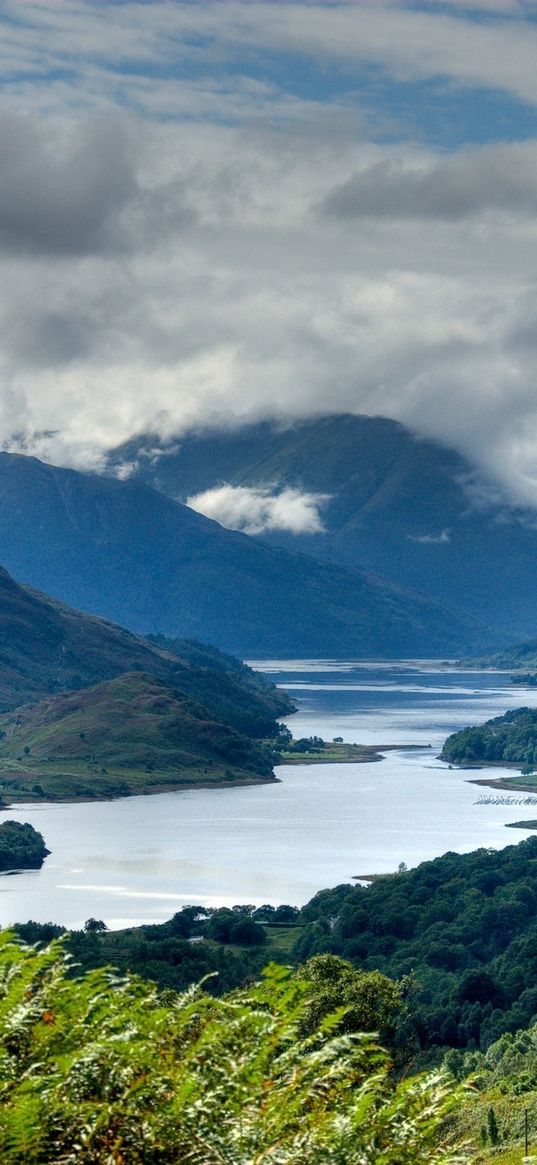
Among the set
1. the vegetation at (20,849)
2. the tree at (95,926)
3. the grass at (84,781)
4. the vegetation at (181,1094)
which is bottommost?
the tree at (95,926)

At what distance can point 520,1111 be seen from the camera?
38.8 metres

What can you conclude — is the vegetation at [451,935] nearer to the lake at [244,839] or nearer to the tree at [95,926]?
the lake at [244,839]

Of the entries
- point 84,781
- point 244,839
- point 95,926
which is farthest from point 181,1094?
point 84,781

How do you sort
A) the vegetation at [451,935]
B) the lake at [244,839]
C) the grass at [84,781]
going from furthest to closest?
1. the grass at [84,781]
2. the lake at [244,839]
3. the vegetation at [451,935]

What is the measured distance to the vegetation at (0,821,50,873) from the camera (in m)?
129

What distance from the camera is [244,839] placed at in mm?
139000

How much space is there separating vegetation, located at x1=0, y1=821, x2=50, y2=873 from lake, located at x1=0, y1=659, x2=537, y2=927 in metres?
1.43

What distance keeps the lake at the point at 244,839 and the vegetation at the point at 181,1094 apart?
Answer: 8863cm

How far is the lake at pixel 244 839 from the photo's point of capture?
112438mm

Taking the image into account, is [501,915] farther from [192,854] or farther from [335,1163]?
[335,1163]

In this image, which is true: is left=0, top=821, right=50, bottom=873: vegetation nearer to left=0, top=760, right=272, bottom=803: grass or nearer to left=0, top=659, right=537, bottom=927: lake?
left=0, top=659, right=537, bottom=927: lake

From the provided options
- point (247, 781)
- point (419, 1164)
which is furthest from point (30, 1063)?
point (247, 781)

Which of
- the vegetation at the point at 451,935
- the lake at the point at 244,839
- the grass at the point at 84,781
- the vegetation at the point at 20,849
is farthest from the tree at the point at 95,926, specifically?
the grass at the point at 84,781

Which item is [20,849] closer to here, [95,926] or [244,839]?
[244,839]
